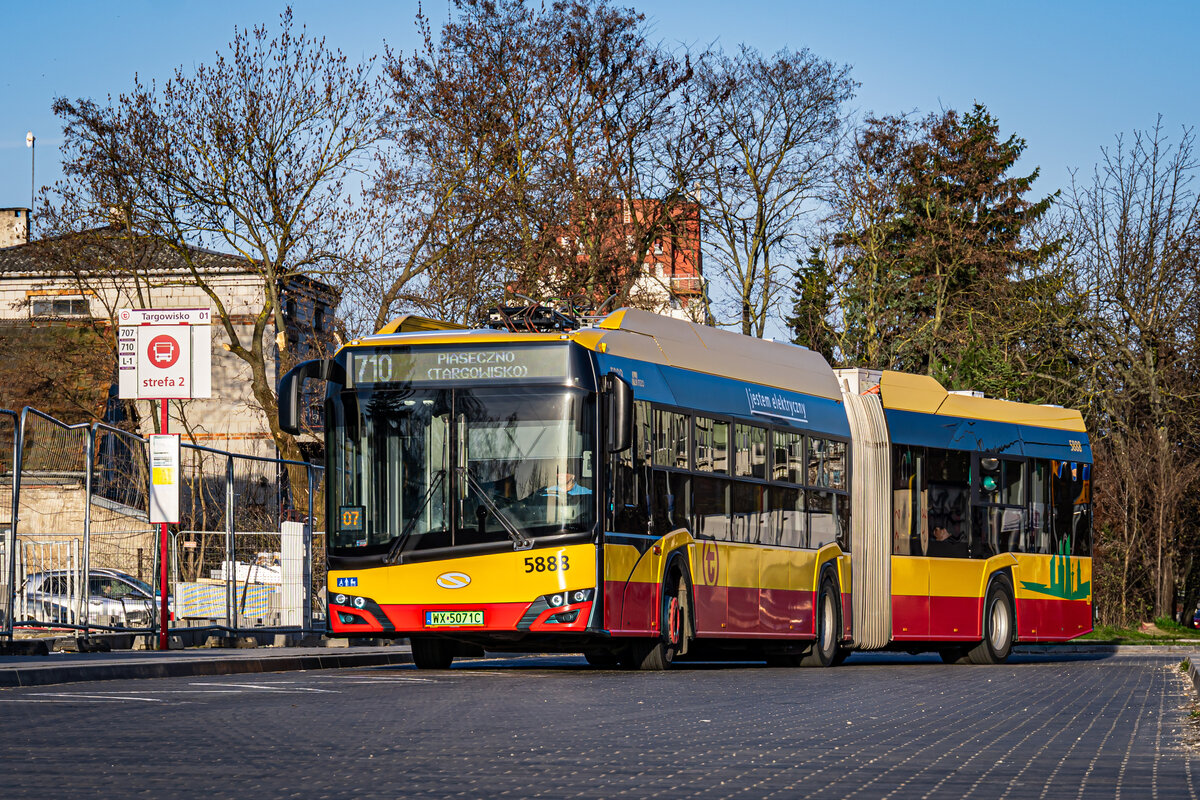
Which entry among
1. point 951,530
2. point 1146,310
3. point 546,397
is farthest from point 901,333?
point 546,397

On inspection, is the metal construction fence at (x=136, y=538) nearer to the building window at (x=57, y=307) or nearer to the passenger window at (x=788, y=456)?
the passenger window at (x=788, y=456)

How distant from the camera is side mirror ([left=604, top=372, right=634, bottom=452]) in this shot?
1756cm

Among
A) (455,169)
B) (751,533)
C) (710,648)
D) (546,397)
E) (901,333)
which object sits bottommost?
(710,648)

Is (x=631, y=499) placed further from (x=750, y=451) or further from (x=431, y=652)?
(x=431, y=652)

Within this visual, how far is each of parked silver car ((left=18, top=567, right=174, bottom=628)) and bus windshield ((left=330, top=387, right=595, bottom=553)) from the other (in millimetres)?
4016

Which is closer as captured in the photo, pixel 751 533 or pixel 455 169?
→ pixel 751 533

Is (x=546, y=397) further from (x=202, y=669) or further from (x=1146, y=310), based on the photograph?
(x=1146, y=310)

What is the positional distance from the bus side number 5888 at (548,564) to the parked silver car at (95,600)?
19.2 feet

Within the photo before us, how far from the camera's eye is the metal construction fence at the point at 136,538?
19250 millimetres

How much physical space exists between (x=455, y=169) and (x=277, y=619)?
1773 centimetres

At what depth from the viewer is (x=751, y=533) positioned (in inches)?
811

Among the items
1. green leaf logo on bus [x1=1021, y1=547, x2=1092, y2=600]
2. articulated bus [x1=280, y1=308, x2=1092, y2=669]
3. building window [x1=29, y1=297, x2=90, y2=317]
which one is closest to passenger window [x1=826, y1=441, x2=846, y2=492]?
articulated bus [x1=280, y1=308, x2=1092, y2=669]

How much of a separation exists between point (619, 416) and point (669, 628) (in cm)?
269

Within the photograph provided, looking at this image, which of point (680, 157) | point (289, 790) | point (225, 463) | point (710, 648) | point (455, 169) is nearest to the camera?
point (289, 790)
